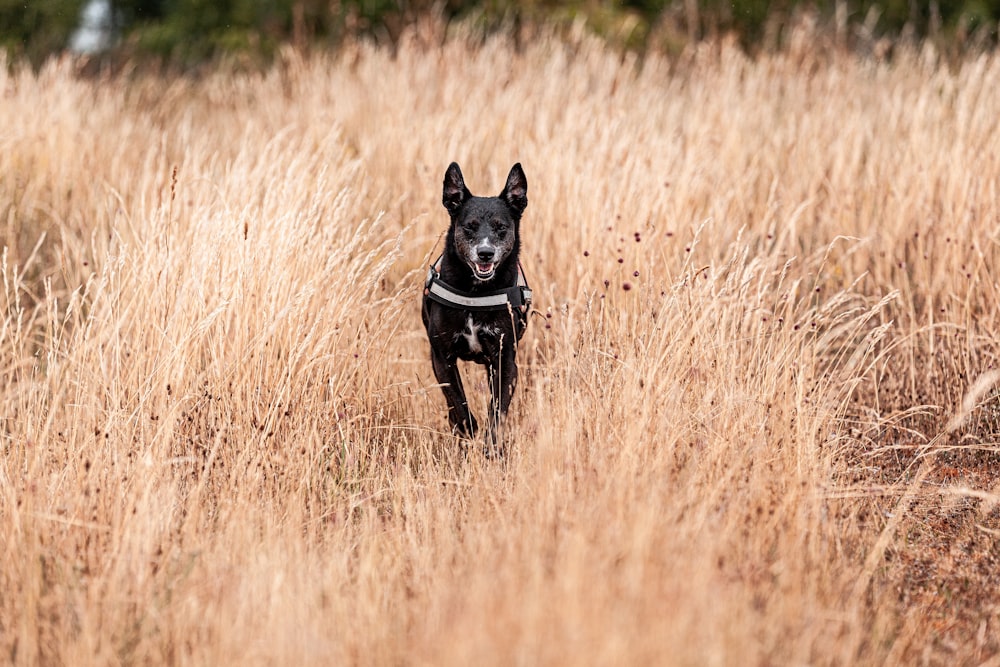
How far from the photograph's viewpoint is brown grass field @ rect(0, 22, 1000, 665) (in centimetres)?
274

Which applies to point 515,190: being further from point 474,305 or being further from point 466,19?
Result: point 466,19

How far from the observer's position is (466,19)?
10969 millimetres

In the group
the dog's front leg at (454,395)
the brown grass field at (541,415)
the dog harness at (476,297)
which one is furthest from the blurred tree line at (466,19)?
the dog's front leg at (454,395)

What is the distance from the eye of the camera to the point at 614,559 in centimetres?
275

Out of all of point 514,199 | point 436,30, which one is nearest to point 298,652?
point 514,199

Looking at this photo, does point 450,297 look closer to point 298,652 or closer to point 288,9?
point 298,652

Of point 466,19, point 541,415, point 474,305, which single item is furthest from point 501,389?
point 466,19

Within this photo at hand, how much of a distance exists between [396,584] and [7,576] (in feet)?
3.68

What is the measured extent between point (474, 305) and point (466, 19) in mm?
7381

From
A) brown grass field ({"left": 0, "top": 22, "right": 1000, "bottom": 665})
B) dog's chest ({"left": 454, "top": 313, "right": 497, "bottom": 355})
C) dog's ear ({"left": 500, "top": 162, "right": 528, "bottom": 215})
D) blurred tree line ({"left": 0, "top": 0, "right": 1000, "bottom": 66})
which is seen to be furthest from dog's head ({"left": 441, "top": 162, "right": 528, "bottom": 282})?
blurred tree line ({"left": 0, "top": 0, "right": 1000, "bottom": 66})

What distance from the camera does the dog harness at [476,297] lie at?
434 centimetres

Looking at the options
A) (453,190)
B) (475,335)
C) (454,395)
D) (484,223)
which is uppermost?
(453,190)

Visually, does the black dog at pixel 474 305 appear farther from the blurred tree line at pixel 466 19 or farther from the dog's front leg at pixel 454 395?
the blurred tree line at pixel 466 19

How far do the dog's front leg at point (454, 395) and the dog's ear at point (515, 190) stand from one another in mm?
767
